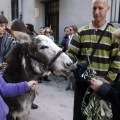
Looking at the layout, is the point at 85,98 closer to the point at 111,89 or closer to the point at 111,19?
the point at 111,89

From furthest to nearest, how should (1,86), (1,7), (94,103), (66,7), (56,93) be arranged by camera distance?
(1,7) → (66,7) → (56,93) → (94,103) → (1,86)

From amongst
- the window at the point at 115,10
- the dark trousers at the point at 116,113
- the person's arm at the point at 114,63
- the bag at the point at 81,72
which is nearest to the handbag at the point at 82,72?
the bag at the point at 81,72

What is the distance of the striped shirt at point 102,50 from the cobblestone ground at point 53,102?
2.36m

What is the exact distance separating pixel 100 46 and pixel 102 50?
0.18ft

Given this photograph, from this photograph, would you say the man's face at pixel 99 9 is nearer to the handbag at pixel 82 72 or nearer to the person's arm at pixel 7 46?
the handbag at pixel 82 72

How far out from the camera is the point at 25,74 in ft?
10.2

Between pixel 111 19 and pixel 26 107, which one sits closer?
pixel 26 107

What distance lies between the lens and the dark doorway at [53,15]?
11.7m

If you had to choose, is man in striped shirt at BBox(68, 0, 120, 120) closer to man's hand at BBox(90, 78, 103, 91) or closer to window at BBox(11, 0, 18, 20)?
man's hand at BBox(90, 78, 103, 91)

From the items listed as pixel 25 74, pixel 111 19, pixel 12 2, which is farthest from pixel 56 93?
pixel 12 2

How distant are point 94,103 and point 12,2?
1288 centimetres

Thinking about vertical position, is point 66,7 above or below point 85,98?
above

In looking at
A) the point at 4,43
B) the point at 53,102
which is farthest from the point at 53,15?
the point at 4,43

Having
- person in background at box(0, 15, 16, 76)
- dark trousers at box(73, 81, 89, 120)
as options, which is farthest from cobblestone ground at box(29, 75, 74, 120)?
dark trousers at box(73, 81, 89, 120)
